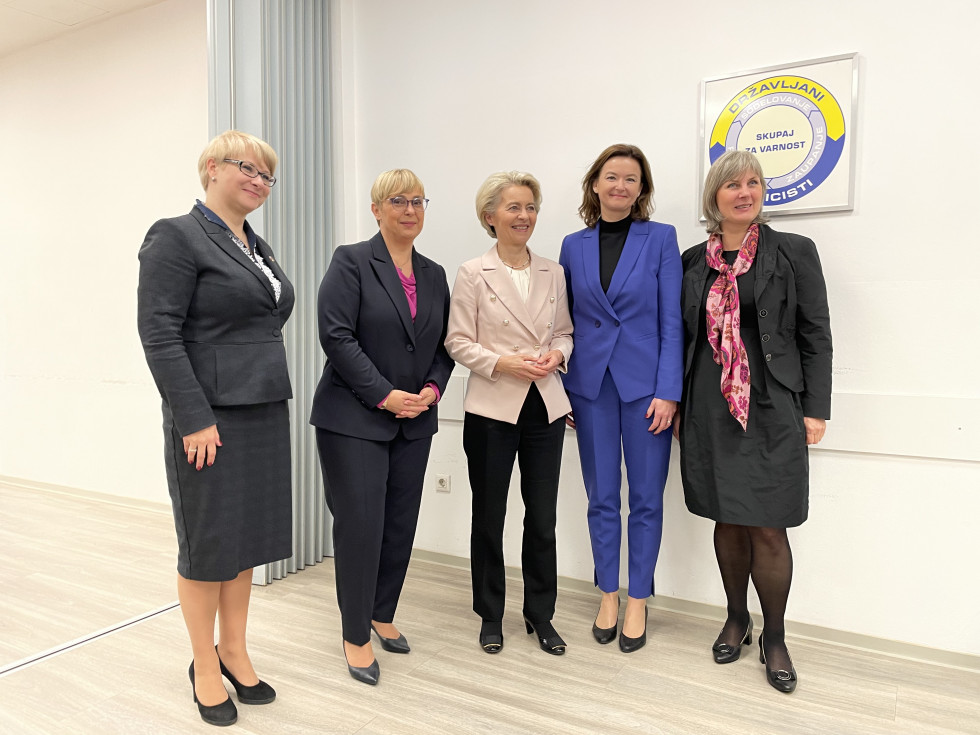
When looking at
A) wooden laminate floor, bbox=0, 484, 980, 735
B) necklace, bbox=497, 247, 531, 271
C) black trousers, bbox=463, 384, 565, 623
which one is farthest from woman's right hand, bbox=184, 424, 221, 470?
necklace, bbox=497, 247, 531, 271

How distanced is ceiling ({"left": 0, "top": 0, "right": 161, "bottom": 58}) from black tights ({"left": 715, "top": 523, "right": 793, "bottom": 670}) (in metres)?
4.37

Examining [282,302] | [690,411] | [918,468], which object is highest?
[282,302]

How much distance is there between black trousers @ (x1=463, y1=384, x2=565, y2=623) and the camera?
7.84 ft

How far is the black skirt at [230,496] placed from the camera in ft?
6.15

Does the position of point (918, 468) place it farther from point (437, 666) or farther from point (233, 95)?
point (233, 95)

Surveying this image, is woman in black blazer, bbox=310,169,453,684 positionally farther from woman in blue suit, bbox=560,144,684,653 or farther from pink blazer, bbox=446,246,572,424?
woman in blue suit, bbox=560,144,684,653

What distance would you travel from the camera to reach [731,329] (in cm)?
224

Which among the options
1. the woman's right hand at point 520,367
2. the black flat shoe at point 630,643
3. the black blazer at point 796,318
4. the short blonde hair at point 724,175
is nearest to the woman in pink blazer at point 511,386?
the woman's right hand at point 520,367

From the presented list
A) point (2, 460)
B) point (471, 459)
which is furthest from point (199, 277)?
point (2, 460)

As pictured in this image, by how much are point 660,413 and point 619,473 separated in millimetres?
302

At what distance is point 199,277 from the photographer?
1861mm

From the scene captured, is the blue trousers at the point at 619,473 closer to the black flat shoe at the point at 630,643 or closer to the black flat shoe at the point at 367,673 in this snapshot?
the black flat shoe at the point at 630,643

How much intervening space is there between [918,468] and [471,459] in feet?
5.13

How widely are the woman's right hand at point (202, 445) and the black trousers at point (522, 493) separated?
34.6 inches
